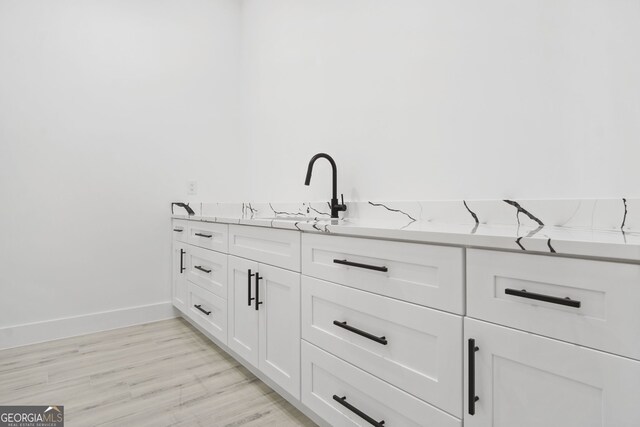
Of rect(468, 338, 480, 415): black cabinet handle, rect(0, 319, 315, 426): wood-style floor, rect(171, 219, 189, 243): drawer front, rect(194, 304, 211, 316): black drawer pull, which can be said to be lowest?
rect(0, 319, 315, 426): wood-style floor

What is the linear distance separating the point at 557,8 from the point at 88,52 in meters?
2.69

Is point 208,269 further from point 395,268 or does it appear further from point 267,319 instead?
point 395,268

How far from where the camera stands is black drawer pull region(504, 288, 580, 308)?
680 mm

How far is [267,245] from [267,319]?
0.32 m

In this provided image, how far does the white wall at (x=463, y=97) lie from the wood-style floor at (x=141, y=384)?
108 centimetres

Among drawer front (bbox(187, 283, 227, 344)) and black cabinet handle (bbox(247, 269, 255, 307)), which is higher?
black cabinet handle (bbox(247, 269, 255, 307))

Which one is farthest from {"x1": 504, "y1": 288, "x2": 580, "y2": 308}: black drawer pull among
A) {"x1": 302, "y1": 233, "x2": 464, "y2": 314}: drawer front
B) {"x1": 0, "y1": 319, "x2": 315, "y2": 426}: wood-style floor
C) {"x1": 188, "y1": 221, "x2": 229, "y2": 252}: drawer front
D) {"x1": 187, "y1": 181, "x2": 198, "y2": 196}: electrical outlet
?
{"x1": 187, "y1": 181, "x2": 198, "y2": 196}: electrical outlet

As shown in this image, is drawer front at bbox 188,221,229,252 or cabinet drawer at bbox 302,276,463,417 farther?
drawer front at bbox 188,221,229,252

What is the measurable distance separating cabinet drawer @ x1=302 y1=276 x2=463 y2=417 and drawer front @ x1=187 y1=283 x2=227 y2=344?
75cm

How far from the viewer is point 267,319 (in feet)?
5.11

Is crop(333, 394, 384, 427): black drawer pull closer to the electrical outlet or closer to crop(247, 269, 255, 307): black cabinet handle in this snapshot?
crop(247, 269, 255, 307): black cabinet handle

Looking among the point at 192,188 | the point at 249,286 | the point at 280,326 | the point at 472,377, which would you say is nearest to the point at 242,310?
the point at 249,286

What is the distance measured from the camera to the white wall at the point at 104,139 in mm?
2217

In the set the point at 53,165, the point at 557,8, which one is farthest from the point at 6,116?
the point at 557,8
